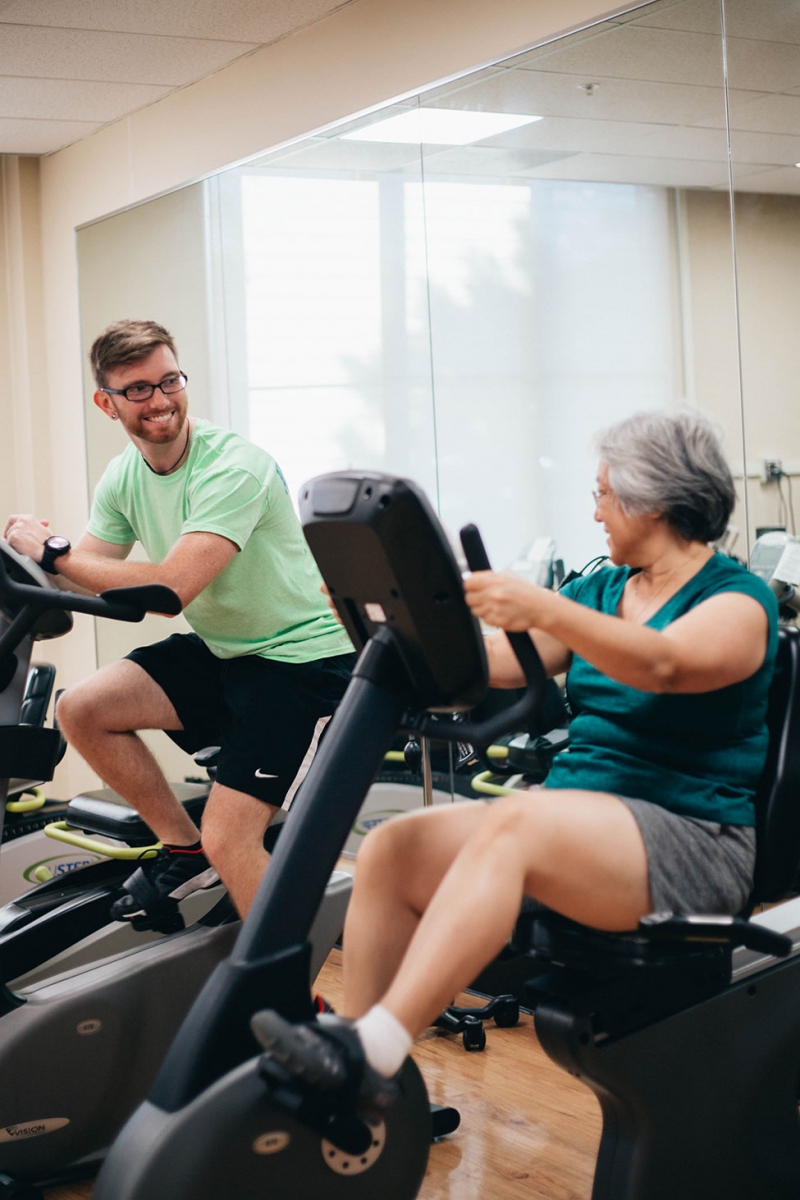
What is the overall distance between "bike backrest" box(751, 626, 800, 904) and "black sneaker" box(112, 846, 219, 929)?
111cm

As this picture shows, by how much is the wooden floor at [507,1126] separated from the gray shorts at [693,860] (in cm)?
69

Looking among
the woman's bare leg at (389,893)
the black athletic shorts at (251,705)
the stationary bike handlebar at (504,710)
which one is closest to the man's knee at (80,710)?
the black athletic shorts at (251,705)

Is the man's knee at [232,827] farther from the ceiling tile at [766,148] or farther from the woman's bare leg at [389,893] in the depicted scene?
the ceiling tile at [766,148]

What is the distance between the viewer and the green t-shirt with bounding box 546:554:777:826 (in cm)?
177

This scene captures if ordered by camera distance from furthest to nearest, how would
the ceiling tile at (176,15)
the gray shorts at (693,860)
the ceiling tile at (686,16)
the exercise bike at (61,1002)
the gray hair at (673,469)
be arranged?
the ceiling tile at (176,15) < the ceiling tile at (686,16) < the exercise bike at (61,1002) < the gray hair at (673,469) < the gray shorts at (693,860)

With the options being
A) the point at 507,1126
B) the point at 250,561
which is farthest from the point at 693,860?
the point at 250,561

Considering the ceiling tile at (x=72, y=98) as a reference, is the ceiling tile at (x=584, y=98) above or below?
below

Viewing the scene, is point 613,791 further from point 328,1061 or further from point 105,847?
point 105,847

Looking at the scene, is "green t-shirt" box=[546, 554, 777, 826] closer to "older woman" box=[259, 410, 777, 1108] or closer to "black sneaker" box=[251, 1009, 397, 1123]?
"older woman" box=[259, 410, 777, 1108]

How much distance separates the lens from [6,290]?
18.1ft

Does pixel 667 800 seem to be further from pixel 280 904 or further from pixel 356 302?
pixel 356 302

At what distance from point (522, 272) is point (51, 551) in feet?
→ 5.59

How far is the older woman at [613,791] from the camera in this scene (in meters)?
1.55

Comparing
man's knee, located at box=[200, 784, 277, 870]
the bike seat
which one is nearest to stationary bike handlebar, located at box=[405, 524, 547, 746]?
man's knee, located at box=[200, 784, 277, 870]
